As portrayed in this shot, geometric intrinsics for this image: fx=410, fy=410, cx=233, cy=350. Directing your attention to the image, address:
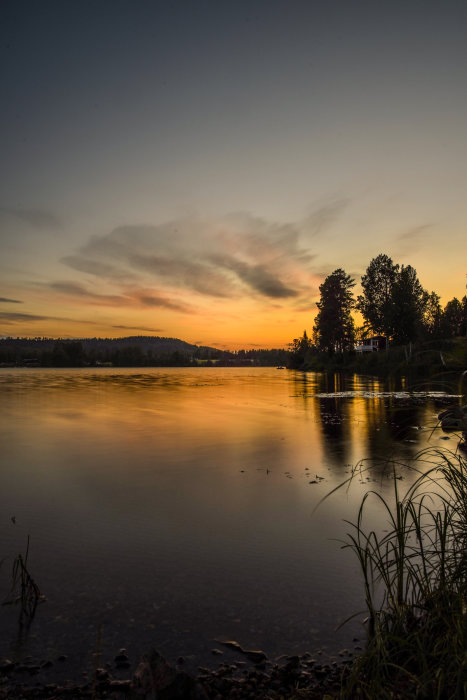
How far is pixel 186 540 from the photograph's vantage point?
7.45 metres

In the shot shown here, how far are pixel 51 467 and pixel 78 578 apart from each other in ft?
28.3

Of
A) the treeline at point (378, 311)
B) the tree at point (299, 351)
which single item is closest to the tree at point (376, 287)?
the treeline at point (378, 311)

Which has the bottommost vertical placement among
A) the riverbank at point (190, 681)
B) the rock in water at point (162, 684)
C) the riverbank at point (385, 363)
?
the riverbank at point (190, 681)

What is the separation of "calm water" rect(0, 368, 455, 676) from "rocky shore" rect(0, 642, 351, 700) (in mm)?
216

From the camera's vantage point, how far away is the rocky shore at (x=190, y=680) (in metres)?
3.51

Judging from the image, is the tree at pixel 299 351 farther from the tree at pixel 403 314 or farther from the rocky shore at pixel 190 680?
the rocky shore at pixel 190 680

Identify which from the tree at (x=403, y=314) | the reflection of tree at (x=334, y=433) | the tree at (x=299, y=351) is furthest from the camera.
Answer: the tree at (x=299, y=351)

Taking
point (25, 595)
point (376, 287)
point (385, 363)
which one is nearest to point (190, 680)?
point (25, 595)

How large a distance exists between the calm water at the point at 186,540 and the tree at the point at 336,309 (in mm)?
79576

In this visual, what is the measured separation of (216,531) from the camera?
793cm

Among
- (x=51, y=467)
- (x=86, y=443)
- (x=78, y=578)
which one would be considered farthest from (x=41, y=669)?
(x=86, y=443)

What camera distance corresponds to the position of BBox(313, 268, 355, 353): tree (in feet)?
315

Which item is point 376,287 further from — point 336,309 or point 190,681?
point 190,681

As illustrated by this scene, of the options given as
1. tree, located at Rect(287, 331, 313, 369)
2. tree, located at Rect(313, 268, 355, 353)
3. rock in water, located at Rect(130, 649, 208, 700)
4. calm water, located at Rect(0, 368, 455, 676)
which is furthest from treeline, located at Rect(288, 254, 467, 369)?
rock in water, located at Rect(130, 649, 208, 700)
